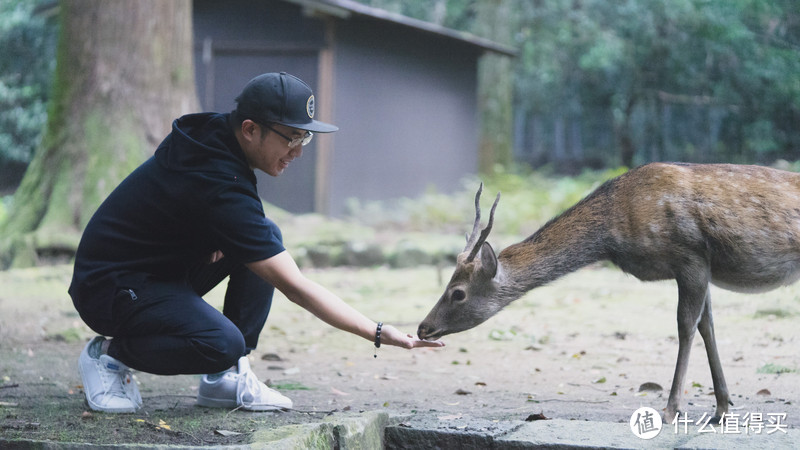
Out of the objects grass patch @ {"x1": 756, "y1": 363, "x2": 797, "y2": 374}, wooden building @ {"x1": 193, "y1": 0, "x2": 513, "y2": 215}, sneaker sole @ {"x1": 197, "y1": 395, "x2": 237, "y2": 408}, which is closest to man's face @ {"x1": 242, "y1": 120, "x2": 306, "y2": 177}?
sneaker sole @ {"x1": 197, "y1": 395, "x2": 237, "y2": 408}

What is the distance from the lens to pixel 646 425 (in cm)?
358

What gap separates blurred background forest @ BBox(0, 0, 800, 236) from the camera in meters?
18.5

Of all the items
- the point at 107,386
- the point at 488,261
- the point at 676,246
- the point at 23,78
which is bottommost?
the point at 107,386

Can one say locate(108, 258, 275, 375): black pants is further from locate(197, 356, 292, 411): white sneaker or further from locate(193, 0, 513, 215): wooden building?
locate(193, 0, 513, 215): wooden building

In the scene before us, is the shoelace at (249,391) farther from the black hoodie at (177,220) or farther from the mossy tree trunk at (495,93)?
the mossy tree trunk at (495,93)

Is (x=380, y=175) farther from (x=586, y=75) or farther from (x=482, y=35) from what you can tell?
(x=586, y=75)

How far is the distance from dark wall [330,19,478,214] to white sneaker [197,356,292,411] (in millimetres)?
10391

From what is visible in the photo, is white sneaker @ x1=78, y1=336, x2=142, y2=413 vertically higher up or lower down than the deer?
lower down

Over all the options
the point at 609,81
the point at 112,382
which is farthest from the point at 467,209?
the point at 112,382

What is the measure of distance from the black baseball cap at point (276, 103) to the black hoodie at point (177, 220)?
174 millimetres

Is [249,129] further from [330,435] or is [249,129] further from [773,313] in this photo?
[773,313]

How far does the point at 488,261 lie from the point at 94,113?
651cm

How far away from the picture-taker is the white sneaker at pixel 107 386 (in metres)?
4.02

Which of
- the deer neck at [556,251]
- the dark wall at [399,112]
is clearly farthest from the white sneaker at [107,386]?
the dark wall at [399,112]
